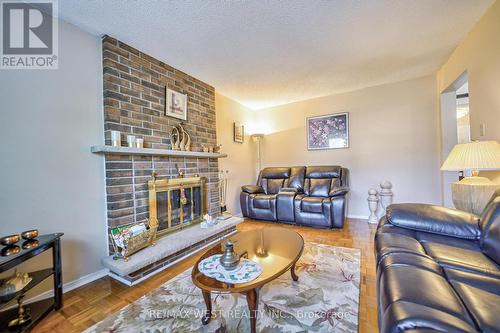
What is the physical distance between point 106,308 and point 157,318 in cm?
45

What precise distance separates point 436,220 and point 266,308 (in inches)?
53.0

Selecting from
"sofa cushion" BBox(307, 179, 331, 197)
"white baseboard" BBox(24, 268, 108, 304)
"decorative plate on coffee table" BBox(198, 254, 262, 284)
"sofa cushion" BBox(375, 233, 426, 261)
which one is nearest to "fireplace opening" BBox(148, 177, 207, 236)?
"white baseboard" BBox(24, 268, 108, 304)

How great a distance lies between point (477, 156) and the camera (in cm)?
157

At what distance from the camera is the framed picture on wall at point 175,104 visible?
2523 millimetres

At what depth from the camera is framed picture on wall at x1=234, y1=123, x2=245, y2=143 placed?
4000 mm

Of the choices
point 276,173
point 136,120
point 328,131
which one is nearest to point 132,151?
point 136,120

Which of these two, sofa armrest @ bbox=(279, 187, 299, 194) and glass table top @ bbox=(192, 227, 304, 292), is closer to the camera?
glass table top @ bbox=(192, 227, 304, 292)

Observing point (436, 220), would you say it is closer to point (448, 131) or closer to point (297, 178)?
point (448, 131)

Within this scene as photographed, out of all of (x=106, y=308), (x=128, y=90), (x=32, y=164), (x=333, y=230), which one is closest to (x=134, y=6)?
(x=128, y=90)

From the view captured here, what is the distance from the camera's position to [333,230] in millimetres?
3004

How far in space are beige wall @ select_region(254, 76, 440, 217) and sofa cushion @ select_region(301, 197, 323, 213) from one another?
40.8 inches

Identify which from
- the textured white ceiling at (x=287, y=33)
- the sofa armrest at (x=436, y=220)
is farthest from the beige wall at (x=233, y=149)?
the sofa armrest at (x=436, y=220)

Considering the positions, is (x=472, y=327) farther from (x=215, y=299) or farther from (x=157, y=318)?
(x=157, y=318)

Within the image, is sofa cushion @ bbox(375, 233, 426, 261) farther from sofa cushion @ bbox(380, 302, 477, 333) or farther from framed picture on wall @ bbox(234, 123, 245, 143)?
framed picture on wall @ bbox(234, 123, 245, 143)
